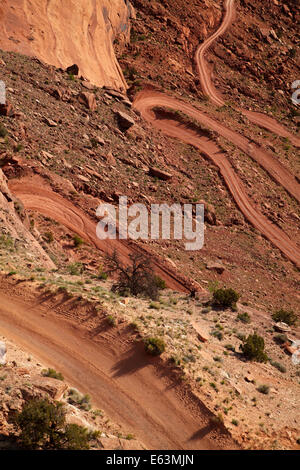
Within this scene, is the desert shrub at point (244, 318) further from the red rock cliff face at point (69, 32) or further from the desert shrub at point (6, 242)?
the red rock cliff face at point (69, 32)

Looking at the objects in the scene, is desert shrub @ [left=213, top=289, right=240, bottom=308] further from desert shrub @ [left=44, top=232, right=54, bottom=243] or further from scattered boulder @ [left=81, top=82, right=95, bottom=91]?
scattered boulder @ [left=81, top=82, right=95, bottom=91]

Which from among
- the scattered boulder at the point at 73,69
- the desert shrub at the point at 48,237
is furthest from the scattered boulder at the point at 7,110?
the scattered boulder at the point at 73,69

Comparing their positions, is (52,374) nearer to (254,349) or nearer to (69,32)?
(254,349)

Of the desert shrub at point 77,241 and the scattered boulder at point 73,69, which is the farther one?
the scattered boulder at point 73,69

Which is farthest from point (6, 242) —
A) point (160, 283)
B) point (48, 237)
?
point (160, 283)

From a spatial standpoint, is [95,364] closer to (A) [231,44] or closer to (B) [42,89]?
(B) [42,89]

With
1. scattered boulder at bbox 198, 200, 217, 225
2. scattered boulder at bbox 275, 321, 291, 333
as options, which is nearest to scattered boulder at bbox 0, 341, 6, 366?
scattered boulder at bbox 275, 321, 291, 333
